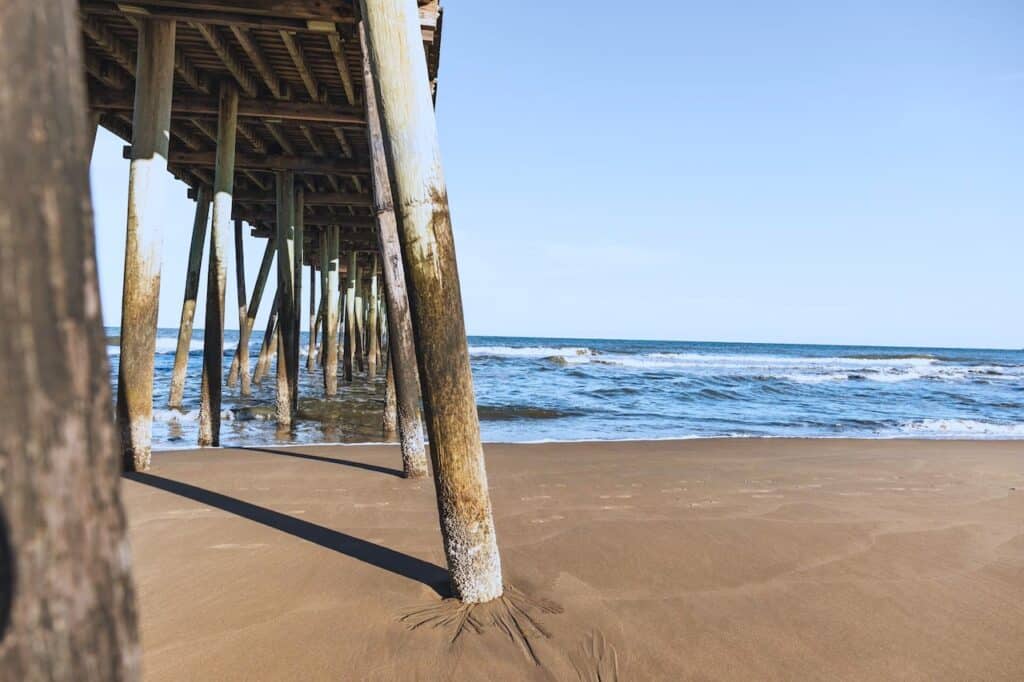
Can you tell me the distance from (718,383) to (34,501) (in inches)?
752

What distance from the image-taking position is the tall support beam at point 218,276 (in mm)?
6934

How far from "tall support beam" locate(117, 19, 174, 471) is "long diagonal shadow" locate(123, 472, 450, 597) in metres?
0.58

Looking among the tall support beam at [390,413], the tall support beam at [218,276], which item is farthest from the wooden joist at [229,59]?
the tall support beam at [390,413]

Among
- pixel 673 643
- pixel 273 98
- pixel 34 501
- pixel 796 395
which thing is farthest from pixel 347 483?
pixel 796 395

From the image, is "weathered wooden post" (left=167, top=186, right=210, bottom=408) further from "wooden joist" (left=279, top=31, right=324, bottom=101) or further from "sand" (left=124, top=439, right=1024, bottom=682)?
"sand" (left=124, top=439, right=1024, bottom=682)

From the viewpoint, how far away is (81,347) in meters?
0.70

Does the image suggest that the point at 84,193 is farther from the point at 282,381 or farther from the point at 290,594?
the point at 282,381

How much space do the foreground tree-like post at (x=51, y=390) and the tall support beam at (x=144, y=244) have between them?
469cm

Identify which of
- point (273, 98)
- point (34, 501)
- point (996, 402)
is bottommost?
point (996, 402)

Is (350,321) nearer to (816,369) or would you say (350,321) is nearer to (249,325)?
(249,325)

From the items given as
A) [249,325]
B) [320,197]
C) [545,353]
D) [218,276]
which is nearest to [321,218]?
[320,197]

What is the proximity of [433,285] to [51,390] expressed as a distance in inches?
67.1

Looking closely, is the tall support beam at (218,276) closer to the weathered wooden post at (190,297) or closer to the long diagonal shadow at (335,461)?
the long diagonal shadow at (335,461)

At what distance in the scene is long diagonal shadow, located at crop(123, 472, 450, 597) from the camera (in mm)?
2814
